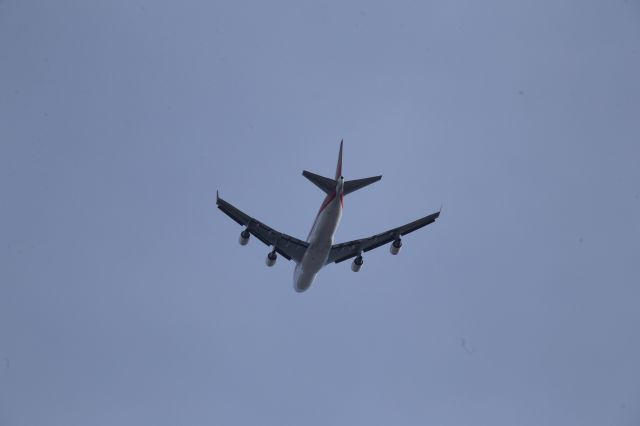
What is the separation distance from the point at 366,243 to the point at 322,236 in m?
7.06

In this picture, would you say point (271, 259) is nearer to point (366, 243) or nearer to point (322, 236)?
point (322, 236)

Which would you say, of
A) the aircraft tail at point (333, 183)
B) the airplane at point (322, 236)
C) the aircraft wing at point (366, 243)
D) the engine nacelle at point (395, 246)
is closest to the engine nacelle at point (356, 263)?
the airplane at point (322, 236)

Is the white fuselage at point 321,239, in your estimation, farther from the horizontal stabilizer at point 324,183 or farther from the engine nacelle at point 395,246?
the engine nacelle at point 395,246

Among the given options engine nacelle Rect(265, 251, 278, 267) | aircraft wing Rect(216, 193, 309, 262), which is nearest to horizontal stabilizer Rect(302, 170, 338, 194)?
aircraft wing Rect(216, 193, 309, 262)

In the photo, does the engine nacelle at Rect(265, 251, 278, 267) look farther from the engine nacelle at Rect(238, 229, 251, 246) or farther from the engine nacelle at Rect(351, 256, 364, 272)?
the engine nacelle at Rect(351, 256, 364, 272)

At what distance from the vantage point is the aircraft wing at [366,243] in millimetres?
45750

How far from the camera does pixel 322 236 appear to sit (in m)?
Result: 41.6

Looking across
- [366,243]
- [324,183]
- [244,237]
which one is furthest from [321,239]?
[366,243]

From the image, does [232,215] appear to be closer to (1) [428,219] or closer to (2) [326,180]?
(2) [326,180]

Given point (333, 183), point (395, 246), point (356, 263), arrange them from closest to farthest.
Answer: point (333, 183) → point (395, 246) → point (356, 263)

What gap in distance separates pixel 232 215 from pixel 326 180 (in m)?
9.06

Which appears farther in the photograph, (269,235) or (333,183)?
(269,235)

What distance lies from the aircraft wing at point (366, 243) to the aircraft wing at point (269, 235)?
2643mm

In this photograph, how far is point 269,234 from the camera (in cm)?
4738
